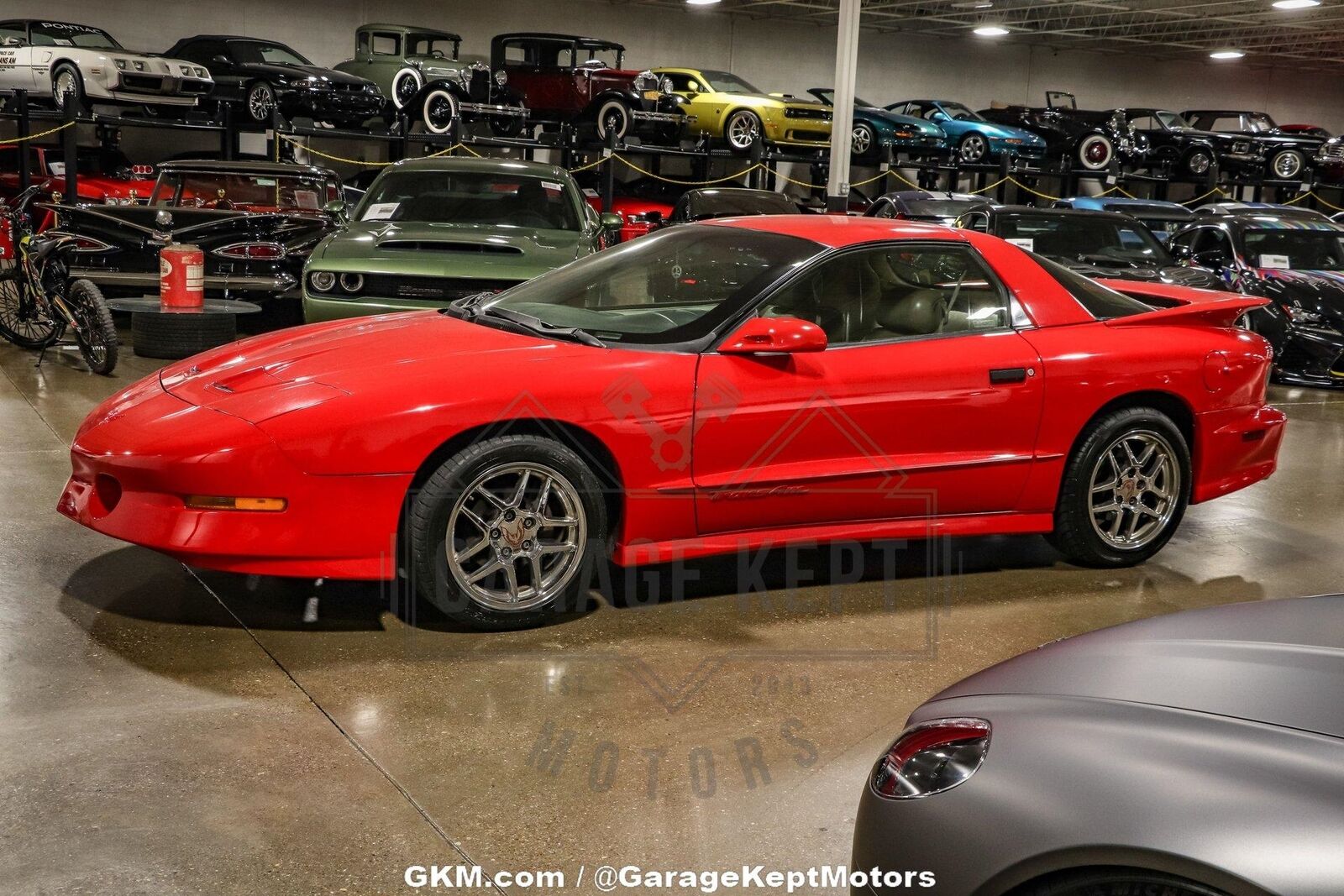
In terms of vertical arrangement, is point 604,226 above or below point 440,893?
above

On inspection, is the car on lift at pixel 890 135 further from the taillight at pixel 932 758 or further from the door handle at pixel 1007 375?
the taillight at pixel 932 758

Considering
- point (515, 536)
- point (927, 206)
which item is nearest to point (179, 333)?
point (515, 536)

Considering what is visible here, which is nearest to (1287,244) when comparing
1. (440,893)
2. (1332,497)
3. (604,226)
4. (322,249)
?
(1332,497)

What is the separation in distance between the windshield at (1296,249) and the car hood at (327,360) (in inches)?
355

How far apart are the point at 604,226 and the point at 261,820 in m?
6.21

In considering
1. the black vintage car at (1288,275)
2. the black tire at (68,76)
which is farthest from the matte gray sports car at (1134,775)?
the black tire at (68,76)

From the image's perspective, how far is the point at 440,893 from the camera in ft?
8.52

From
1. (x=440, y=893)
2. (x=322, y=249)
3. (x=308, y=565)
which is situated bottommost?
(x=440, y=893)

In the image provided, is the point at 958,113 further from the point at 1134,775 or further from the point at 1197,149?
the point at 1134,775

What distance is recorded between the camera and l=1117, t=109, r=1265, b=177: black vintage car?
23.1m

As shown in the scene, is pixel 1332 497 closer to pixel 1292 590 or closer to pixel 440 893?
pixel 1292 590

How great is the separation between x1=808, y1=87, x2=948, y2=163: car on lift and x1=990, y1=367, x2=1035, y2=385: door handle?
17148 mm

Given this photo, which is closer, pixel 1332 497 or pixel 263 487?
pixel 263 487

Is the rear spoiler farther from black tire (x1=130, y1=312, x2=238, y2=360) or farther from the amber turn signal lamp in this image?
black tire (x1=130, y1=312, x2=238, y2=360)
